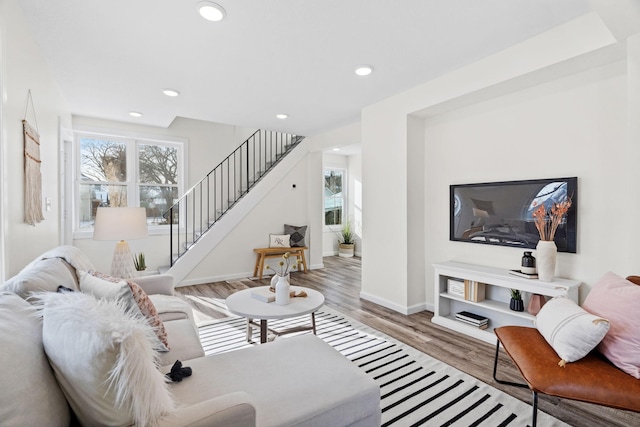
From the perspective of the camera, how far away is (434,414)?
183 centimetres

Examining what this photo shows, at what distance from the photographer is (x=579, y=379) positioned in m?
1.46

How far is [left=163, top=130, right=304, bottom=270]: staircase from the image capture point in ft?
17.7

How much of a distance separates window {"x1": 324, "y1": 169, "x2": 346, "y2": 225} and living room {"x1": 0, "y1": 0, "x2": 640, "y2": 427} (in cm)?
370

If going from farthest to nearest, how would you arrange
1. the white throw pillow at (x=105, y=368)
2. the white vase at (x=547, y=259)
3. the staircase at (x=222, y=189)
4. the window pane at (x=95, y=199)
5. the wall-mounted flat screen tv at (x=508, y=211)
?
the staircase at (x=222, y=189), the window pane at (x=95, y=199), the wall-mounted flat screen tv at (x=508, y=211), the white vase at (x=547, y=259), the white throw pillow at (x=105, y=368)

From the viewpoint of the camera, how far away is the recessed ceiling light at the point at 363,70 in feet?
9.39

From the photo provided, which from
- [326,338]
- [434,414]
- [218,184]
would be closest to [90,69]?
[218,184]

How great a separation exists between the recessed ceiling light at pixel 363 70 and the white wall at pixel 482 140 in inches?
26.4

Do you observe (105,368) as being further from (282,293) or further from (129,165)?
(129,165)

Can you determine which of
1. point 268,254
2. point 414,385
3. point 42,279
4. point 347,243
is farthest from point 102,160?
point 414,385

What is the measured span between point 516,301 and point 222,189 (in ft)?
16.5

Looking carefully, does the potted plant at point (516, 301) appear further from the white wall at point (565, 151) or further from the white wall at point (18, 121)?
the white wall at point (18, 121)

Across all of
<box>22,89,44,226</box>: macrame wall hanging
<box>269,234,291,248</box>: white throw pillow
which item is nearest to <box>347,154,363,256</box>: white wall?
<box>269,234,291,248</box>: white throw pillow

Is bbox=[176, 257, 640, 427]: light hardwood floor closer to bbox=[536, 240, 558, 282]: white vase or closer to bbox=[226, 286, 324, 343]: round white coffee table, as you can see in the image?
bbox=[536, 240, 558, 282]: white vase

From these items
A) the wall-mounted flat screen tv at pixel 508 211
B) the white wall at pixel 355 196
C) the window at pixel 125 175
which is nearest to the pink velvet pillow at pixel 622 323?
the wall-mounted flat screen tv at pixel 508 211
